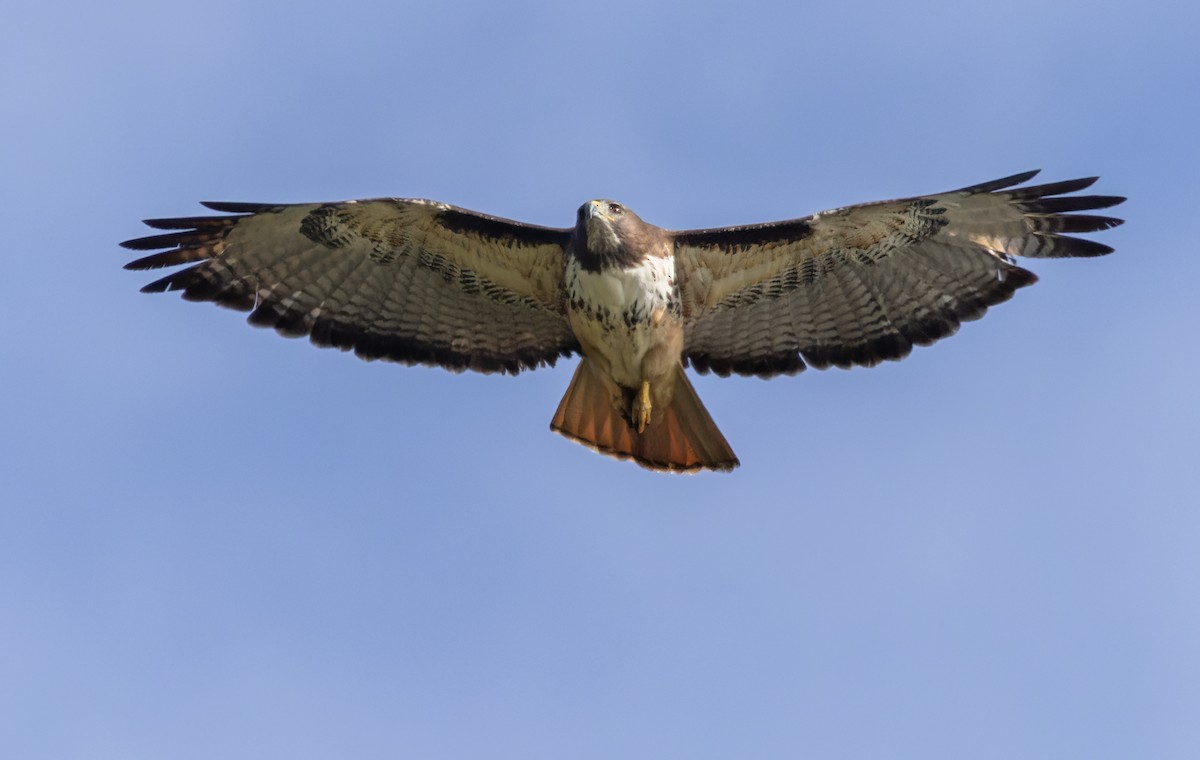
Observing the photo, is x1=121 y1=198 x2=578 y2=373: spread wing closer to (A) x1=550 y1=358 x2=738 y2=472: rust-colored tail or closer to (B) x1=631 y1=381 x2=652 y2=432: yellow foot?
(A) x1=550 y1=358 x2=738 y2=472: rust-colored tail

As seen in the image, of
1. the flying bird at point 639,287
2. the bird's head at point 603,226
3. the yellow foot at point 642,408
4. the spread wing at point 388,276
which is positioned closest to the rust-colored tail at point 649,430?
the flying bird at point 639,287

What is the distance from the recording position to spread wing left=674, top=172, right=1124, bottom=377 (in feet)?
40.8

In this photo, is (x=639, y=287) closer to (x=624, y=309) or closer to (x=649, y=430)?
(x=624, y=309)

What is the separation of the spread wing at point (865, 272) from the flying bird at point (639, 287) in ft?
0.04

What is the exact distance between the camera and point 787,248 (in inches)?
498

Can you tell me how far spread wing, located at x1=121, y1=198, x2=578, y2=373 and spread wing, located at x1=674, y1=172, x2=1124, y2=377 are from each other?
113cm

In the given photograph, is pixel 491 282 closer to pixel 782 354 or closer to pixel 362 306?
pixel 362 306

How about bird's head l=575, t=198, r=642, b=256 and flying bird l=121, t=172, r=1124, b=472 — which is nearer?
bird's head l=575, t=198, r=642, b=256

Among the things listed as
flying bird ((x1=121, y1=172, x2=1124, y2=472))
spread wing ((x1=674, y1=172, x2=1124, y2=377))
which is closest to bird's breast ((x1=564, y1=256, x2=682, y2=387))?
flying bird ((x1=121, y1=172, x2=1124, y2=472))

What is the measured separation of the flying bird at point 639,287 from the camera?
40.7ft

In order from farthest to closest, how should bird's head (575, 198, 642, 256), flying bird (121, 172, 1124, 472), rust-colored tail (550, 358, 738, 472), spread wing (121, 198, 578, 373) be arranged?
rust-colored tail (550, 358, 738, 472) < spread wing (121, 198, 578, 373) < flying bird (121, 172, 1124, 472) < bird's head (575, 198, 642, 256)

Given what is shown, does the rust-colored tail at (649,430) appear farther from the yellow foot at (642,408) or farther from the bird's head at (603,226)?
the bird's head at (603,226)

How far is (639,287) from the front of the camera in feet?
39.7

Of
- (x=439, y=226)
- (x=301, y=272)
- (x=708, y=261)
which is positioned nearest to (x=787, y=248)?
(x=708, y=261)
